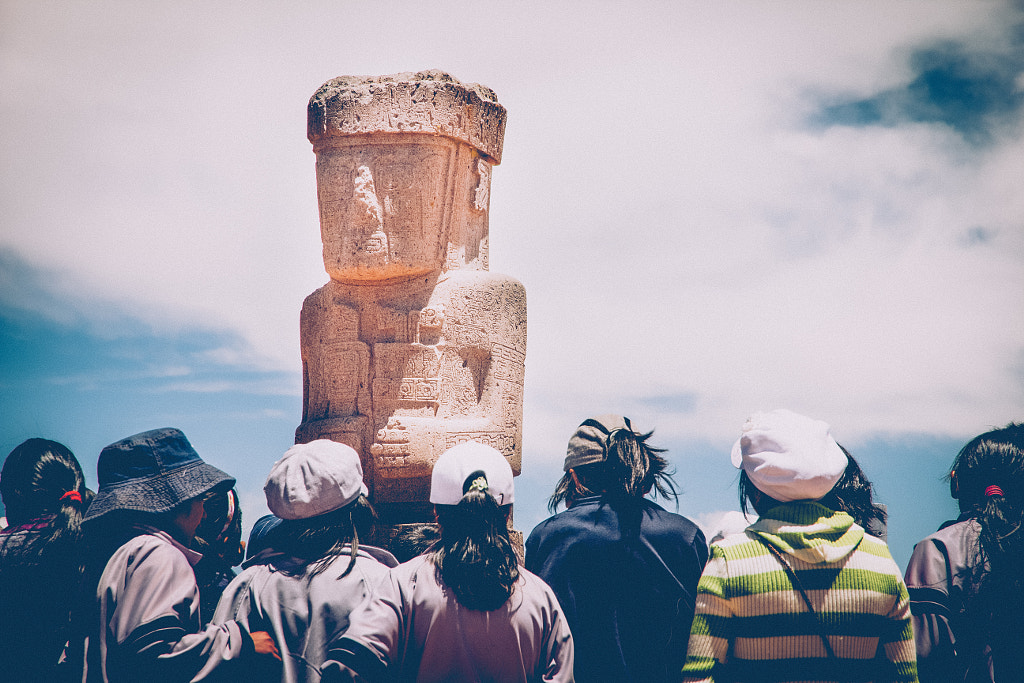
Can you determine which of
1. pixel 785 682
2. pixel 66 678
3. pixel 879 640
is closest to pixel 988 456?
pixel 879 640

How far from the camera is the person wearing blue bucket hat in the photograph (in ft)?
9.68

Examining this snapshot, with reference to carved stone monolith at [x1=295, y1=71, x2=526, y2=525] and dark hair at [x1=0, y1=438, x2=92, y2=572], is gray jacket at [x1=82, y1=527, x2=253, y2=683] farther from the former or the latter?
carved stone monolith at [x1=295, y1=71, x2=526, y2=525]

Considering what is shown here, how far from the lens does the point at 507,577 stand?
9.73 ft

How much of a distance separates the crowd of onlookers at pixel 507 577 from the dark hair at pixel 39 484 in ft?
0.04

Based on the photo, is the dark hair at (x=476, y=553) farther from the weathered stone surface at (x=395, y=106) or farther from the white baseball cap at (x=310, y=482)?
the weathered stone surface at (x=395, y=106)

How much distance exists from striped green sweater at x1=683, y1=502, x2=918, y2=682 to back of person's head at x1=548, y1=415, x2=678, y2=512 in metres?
0.72

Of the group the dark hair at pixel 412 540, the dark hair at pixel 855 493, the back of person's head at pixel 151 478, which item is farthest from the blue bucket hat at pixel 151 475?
the dark hair at pixel 855 493

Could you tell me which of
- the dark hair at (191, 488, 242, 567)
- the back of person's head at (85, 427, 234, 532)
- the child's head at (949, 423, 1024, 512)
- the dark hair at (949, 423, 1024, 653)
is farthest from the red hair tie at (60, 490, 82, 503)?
the child's head at (949, 423, 1024, 512)

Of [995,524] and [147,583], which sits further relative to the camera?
[995,524]

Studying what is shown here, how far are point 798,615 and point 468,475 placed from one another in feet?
3.86

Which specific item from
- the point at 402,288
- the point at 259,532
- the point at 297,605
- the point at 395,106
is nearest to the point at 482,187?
the point at 395,106

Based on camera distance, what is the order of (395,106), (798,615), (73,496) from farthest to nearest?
(395,106)
(73,496)
(798,615)

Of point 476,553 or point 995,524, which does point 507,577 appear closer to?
point 476,553

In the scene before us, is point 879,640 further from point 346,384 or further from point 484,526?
point 346,384
